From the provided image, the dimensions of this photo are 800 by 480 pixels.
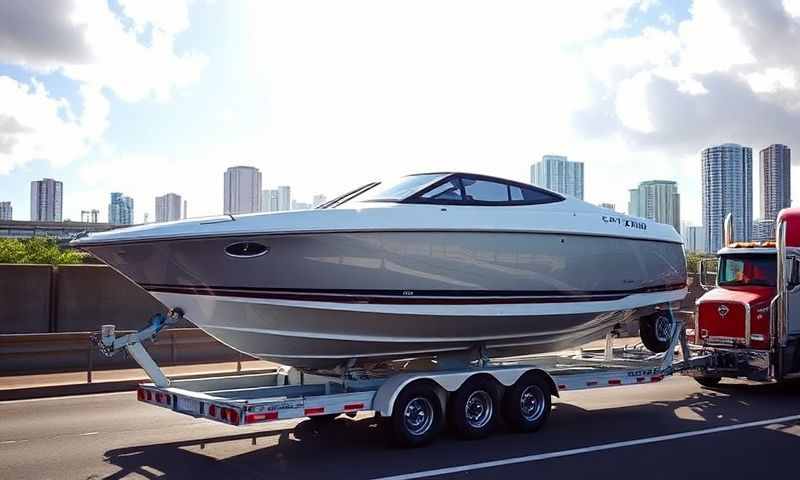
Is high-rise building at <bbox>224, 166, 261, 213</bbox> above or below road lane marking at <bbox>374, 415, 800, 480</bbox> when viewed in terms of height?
above

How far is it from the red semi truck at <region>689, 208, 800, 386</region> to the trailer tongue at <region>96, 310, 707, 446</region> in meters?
2.55

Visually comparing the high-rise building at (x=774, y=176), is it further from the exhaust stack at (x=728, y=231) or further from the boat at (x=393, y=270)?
the boat at (x=393, y=270)

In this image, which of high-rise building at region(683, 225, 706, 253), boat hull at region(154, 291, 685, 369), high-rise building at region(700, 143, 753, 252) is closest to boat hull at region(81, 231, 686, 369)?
boat hull at region(154, 291, 685, 369)

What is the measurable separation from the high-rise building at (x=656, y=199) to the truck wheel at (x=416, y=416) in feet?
62.1

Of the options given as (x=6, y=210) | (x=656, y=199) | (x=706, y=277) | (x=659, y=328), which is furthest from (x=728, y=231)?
(x=6, y=210)

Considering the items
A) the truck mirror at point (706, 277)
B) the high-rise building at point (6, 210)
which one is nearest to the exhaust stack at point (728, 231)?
the truck mirror at point (706, 277)

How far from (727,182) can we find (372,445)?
38.0m

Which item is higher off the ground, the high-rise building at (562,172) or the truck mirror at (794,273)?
the high-rise building at (562,172)

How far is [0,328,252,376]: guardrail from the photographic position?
13.4m

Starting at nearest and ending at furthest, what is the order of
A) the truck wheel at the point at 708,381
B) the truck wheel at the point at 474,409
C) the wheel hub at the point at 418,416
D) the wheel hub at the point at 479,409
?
the wheel hub at the point at 418,416, the truck wheel at the point at 474,409, the wheel hub at the point at 479,409, the truck wheel at the point at 708,381

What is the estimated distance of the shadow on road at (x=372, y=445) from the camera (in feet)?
23.5

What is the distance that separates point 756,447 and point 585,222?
3.34 m

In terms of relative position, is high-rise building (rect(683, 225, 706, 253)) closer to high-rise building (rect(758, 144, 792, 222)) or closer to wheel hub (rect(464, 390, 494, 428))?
high-rise building (rect(758, 144, 792, 222))

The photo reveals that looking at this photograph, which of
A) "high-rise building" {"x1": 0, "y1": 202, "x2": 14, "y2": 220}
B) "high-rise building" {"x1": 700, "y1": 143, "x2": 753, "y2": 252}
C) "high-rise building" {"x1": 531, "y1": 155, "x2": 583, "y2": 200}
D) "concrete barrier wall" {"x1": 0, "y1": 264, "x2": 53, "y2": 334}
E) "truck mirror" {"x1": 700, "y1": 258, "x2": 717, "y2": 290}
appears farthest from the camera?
"high-rise building" {"x1": 0, "y1": 202, "x2": 14, "y2": 220}
